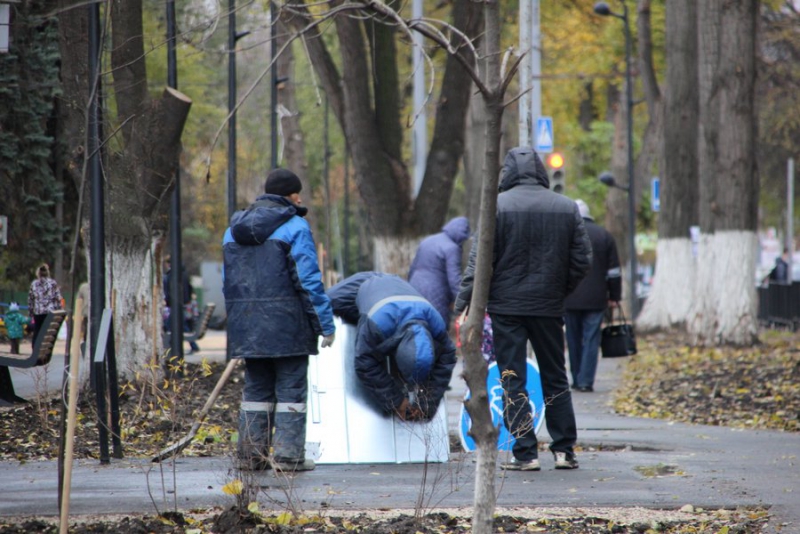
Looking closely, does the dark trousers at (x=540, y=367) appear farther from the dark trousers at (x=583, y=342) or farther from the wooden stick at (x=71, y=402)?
the dark trousers at (x=583, y=342)

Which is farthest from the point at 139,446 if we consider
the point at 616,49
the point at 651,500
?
the point at 616,49

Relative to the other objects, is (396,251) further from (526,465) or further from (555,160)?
(526,465)

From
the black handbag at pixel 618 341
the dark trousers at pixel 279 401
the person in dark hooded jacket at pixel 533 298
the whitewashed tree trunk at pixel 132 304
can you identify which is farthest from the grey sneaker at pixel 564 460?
the black handbag at pixel 618 341

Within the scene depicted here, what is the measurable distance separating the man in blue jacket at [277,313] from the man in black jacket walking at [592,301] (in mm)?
6420

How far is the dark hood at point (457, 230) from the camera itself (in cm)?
1316

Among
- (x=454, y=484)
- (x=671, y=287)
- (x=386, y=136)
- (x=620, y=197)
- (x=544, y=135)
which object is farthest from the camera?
(x=620, y=197)

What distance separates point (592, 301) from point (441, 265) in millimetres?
1683

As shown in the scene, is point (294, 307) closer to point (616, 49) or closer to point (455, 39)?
point (455, 39)

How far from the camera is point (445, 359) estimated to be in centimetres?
794

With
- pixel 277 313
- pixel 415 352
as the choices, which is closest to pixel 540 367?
pixel 415 352

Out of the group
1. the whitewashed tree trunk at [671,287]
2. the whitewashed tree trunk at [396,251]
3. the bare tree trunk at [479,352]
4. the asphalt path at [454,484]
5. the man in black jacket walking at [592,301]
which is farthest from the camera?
the whitewashed tree trunk at [671,287]

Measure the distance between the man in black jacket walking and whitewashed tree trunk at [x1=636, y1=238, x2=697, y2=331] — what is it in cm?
923

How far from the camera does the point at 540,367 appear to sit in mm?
7703

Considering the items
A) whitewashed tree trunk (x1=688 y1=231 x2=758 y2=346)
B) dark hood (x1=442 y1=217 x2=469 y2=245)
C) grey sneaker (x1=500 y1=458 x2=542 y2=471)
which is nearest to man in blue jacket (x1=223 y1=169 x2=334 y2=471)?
grey sneaker (x1=500 y1=458 x2=542 y2=471)
